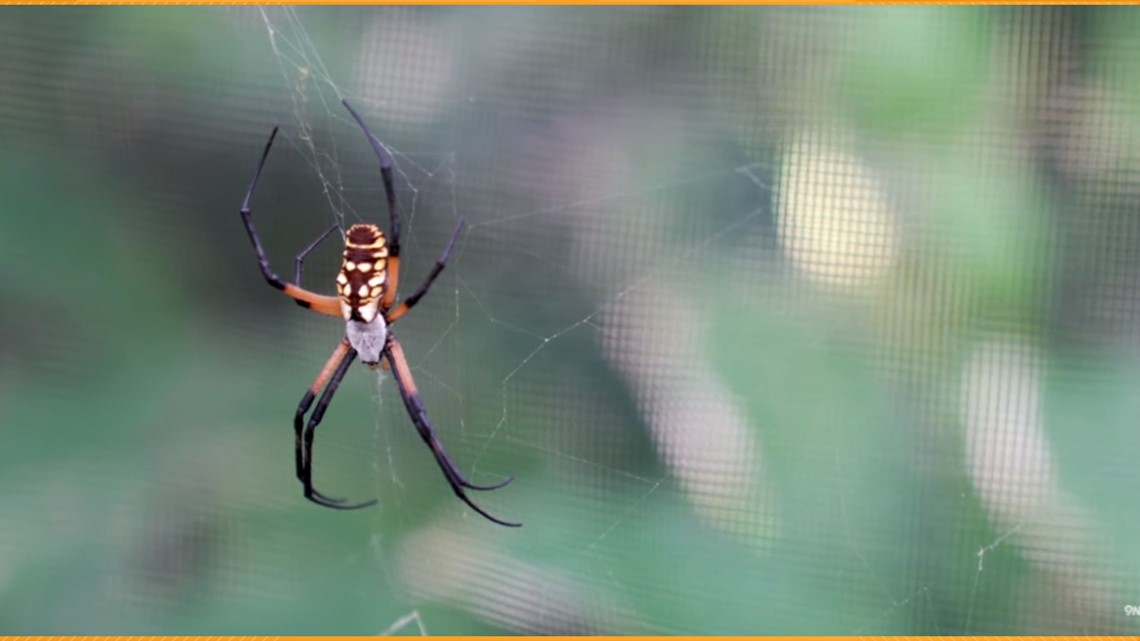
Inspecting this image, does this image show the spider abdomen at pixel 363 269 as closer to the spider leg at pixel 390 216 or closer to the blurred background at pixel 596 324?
the spider leg at pixel 390 216

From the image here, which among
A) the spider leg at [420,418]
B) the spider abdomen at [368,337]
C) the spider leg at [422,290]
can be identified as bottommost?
the spider leg at [420,418]

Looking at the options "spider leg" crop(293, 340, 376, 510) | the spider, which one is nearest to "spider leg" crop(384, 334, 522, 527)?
the spider

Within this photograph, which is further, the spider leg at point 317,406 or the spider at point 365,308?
the spider leg at point 317,406

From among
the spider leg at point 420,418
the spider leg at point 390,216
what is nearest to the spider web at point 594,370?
the spider leg at point 420,418

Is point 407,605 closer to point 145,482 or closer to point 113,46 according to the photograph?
point 145,482

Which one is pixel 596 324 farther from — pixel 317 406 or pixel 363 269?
pixel 363 269

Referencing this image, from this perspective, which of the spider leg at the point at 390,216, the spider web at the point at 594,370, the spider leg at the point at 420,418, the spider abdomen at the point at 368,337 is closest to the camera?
the spider leg at the point at 390,216

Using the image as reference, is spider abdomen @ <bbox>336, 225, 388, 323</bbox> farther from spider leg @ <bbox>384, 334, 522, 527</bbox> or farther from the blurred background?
the blurred background
